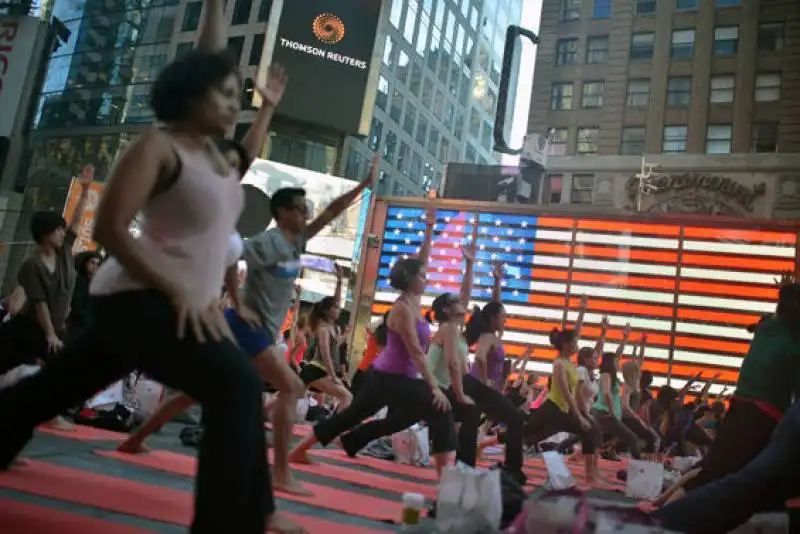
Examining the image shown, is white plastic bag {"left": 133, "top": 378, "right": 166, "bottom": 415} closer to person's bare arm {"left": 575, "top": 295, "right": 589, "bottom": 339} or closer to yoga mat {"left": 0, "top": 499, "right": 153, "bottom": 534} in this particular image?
person's bare arm {"left": 575, "top": 295, "right": 589, "bottom": 339}

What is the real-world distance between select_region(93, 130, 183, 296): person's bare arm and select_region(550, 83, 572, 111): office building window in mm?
35491

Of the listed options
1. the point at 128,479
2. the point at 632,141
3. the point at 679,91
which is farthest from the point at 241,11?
the point at 128,479

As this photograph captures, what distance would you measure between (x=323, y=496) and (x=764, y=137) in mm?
31787

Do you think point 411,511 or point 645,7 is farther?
point 645,7

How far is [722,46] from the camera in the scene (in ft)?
109

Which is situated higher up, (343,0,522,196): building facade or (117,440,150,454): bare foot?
(343,0,522,196): building facade

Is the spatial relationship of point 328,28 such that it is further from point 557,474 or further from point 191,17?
point 557,474

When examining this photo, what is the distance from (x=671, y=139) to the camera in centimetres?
3306

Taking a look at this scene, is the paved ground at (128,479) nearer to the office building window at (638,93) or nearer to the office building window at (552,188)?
the office building window at (552,188)

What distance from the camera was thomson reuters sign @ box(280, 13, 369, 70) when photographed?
2925 cm

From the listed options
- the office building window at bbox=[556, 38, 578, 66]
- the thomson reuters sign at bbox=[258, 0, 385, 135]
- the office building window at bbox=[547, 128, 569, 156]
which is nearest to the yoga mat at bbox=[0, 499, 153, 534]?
the thomson reuters sign at bbox=[258, 0, 385, 135]

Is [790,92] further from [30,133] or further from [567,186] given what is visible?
[30,133]

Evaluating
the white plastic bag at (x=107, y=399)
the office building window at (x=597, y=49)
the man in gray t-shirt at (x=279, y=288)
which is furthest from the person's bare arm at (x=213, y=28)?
the office building window at (x=597, y=49)

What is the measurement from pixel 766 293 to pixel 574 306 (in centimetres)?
525
